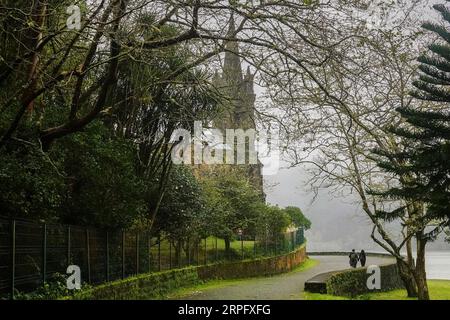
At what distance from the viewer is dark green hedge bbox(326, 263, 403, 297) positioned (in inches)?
691

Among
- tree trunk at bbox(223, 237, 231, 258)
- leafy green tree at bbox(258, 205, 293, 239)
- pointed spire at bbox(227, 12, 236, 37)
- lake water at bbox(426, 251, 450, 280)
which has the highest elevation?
pointed spire at bbox(227, 12, 236, 37)

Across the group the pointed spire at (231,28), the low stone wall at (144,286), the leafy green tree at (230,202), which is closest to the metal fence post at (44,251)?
the low stone wall at (144,286)

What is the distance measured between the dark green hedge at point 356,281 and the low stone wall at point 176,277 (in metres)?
4.09

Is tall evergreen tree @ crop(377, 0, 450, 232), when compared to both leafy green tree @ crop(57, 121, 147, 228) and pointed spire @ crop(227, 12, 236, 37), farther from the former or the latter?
leafy green tree @ crop(57, 121, 147, 228)

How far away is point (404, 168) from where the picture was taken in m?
11.4

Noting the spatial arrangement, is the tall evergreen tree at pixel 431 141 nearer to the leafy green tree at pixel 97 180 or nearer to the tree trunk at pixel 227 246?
the leafy green tree at pixel 97 180

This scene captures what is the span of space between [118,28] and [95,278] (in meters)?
5.26

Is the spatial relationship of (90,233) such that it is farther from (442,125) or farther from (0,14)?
(442,125)

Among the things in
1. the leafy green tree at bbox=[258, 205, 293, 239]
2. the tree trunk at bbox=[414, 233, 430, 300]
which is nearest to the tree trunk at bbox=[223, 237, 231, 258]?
the leafy green tree at bbox=[258, 205, 293, 239]

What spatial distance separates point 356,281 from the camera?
834 inches

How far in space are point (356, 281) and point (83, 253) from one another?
489 inches

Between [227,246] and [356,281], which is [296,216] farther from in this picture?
[356,281]

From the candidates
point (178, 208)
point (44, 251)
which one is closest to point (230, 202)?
point (178, 208)

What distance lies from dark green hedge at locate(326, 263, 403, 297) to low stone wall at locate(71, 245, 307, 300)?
4.09m
